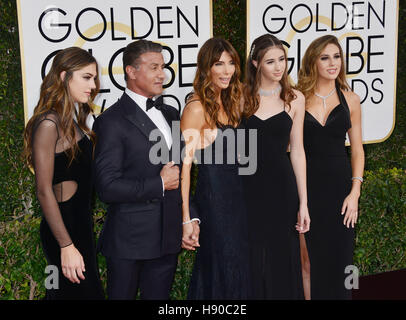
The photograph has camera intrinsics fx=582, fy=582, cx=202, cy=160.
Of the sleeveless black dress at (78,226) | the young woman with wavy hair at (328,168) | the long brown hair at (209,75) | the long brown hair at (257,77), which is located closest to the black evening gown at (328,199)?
the young woman with wavy hair at (328,168)

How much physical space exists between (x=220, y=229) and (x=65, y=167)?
1259mm

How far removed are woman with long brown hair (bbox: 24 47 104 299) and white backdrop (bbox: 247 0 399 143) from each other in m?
2.34

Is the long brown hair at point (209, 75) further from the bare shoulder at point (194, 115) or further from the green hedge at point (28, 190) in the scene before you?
the green hedge at point (28, 190)

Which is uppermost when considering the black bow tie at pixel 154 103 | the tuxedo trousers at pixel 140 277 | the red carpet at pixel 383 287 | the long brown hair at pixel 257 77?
the long brown hair at pixel 257 77

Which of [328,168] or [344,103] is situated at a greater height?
[344,103]

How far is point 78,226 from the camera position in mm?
3799

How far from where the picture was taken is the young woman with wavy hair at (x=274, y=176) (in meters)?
4.36

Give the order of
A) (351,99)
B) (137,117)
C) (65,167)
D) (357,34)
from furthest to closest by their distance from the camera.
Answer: (357,34) → (351,99) → (137,117) → (65,167)

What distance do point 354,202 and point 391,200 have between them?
40.4 inches

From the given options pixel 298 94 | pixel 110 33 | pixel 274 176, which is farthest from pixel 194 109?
pixel 110 33

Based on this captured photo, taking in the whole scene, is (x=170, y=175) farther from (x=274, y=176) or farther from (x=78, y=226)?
(x=274, y=176)

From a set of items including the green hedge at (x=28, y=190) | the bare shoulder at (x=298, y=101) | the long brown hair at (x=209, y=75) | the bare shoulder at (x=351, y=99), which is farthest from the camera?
the green hedge at (x=28, y=190)

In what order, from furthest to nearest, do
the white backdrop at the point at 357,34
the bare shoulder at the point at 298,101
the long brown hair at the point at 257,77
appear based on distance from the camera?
the white backdrop at the point at 357,34 → the bare shoulder at the point at 298,101 → the long brown hair at the point at 257,77

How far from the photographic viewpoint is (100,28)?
4.94 metres
